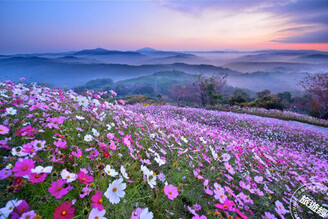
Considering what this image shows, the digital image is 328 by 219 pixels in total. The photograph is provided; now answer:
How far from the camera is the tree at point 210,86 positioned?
21.3m

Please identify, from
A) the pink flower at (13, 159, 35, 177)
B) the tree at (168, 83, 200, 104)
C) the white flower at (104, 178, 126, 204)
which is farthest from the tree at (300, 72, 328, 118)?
the pink flower at (13, 159, 35, 177)

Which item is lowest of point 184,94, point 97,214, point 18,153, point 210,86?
point 184,94

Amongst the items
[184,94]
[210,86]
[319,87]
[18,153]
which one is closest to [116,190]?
[18,153]

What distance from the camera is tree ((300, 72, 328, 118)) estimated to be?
19359 millimetres

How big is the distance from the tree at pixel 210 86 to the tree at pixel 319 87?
10.3m

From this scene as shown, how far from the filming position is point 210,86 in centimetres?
2131

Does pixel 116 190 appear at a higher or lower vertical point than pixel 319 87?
higher

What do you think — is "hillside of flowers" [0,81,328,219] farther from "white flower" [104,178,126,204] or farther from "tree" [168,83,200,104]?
"tree" [168,83,200,104]

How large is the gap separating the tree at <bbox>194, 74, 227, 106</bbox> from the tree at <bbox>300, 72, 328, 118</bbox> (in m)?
10.3

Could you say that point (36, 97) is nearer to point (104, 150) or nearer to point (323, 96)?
point (104, 150)

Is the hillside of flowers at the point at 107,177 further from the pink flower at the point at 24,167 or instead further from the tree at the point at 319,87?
the tree at the point at 319,87

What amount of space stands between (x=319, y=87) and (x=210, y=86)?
12755 millimetres

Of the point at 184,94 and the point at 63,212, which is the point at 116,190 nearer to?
the point at 63,212

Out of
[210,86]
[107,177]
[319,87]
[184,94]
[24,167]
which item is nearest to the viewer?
[24,167]
